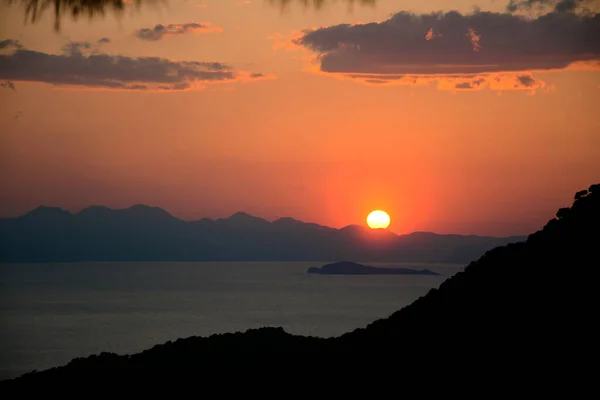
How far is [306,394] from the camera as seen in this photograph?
19.2 ft

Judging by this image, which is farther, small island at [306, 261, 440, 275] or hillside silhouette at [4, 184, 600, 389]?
small island at [306, 261, 440, 275]

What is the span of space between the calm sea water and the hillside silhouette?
110 ft

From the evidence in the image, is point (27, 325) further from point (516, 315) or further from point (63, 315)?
point (516, 315)

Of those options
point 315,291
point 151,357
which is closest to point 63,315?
point 315,291

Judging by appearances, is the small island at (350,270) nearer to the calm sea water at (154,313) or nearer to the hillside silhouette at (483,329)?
the calm sea water at (154,313)

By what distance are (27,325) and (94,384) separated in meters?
59.9

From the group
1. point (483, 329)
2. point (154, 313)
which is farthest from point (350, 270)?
point (483, 329)

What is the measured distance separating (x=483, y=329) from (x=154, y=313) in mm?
65212

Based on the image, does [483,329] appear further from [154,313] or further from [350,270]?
[350,270]

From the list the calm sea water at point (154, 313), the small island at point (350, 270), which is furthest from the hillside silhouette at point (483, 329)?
the small island at point (350, 270)

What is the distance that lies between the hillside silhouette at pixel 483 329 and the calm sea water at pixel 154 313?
33532 millimetres

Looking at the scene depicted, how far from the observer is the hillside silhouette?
5.73 m

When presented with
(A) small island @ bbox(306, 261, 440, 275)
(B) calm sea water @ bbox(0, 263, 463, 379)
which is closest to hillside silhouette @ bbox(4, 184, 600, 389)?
(B) calm sea water @ bbox(0, 263, 463, 379)

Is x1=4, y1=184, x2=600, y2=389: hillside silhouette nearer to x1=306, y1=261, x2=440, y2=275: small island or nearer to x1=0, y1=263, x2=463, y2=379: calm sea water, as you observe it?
x1=0, y1=263, x2=463, y2=379: calm sea water
